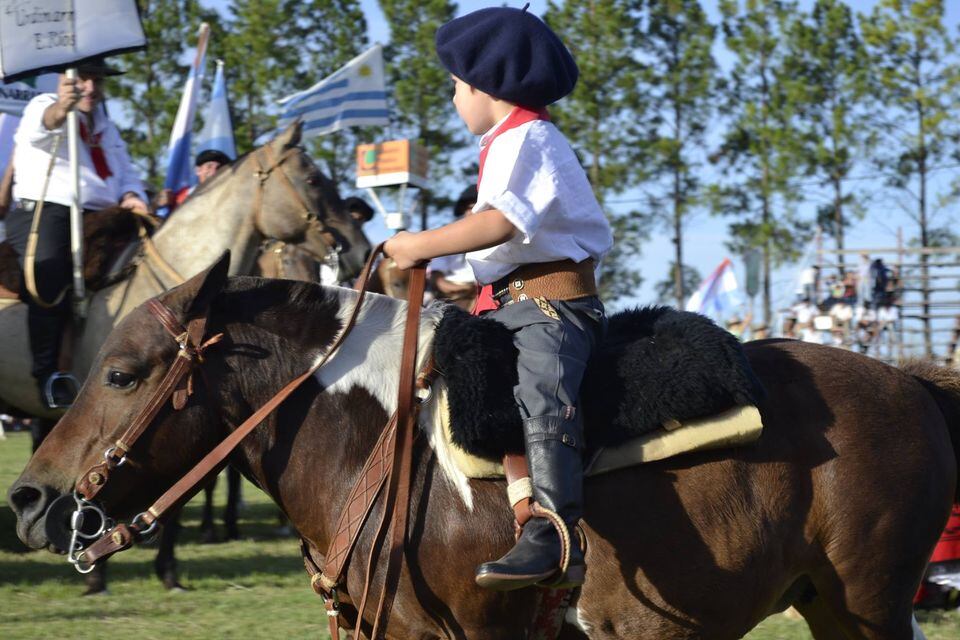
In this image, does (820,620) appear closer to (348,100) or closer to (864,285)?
(348,100)

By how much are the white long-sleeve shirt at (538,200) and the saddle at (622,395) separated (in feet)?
0.78

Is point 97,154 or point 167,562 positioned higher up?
point 97,154

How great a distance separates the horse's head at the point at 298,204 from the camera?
730 cm

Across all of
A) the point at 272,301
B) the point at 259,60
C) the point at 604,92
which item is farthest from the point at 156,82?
the point at 272,301

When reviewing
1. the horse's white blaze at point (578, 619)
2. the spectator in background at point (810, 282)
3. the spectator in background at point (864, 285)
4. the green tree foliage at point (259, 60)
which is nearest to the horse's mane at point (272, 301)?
the horse's white blaze at point (578, 619)

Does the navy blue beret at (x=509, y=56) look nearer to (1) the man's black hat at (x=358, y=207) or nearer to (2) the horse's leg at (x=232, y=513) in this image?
(2) the horse's leg at (x=232, y=513)

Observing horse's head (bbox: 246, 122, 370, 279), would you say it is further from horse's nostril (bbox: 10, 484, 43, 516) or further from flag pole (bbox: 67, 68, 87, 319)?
horse's nostril (bbox: 10, 484, 43, 516)

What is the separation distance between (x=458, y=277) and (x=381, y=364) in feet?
21.0

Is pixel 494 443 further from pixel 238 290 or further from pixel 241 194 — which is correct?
pixel 241 194

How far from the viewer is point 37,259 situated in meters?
6.82

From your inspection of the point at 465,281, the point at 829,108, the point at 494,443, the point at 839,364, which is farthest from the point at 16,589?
the point at 829,108

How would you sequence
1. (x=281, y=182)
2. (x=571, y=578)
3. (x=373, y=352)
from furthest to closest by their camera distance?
1. (x=281, y=182)
2. (x=373, y=352)
3. (x=571, y=578)

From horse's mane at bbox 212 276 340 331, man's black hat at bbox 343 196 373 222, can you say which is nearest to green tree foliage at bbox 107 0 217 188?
man's black hat at bbox 343 196 373 222

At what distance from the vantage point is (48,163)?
22.9 ft
